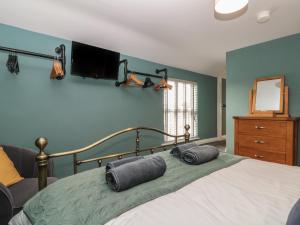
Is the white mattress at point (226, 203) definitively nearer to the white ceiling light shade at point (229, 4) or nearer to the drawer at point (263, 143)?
the drawer at point (263, 143)

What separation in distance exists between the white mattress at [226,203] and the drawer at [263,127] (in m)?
1.28

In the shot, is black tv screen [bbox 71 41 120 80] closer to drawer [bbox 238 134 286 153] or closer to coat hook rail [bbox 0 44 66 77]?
coat hook rail [bbox 0 44 66 77]

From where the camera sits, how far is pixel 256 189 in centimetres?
110

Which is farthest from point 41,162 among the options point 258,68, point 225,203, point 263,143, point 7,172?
point 258,68

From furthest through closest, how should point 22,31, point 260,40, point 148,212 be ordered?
point 260,40 → point 22,31 → point 148,212

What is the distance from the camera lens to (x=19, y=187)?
1646 mm

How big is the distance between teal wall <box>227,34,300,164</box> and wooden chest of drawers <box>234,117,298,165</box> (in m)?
0.51

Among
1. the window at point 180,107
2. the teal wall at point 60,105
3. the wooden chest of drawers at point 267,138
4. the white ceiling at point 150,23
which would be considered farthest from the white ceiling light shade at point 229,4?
the window at point 180,107

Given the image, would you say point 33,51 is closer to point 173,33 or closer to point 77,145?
point 77,145

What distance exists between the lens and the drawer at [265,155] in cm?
241

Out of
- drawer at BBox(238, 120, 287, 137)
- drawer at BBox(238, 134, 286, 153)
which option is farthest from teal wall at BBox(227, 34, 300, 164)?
drawer at BBox(238, 134, 286, 153)

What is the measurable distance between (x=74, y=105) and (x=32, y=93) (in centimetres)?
53

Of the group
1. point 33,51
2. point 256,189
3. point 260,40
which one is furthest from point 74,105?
point 260,40

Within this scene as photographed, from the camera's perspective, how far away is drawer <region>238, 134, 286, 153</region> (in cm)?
240
